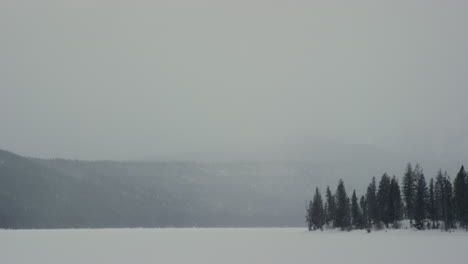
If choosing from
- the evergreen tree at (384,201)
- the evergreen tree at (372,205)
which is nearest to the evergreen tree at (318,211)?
the evergreen tree at (372,205)

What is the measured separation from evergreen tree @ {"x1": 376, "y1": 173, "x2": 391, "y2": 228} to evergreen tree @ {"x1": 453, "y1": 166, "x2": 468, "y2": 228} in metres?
21.6

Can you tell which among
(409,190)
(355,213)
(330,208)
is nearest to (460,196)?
(409,190)

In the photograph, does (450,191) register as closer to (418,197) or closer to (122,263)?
A: (418,197)

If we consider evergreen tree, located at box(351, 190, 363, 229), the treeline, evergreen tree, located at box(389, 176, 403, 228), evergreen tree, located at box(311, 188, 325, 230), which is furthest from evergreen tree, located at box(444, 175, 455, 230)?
evergreen tree, located at box(311, 188, 325, 230)

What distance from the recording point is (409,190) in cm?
15762

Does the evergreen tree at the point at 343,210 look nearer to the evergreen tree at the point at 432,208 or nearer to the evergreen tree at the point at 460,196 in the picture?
the evergreen tree at the point at 432,208

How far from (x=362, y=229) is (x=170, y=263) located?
118m

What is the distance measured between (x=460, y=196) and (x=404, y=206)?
26634 mm

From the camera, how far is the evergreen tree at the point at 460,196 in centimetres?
13531

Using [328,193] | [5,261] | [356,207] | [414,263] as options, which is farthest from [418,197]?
[5,261]

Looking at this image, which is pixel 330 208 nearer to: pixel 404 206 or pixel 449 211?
pixel 404 206

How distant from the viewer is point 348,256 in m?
67.8

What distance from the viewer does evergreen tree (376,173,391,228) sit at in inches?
6186

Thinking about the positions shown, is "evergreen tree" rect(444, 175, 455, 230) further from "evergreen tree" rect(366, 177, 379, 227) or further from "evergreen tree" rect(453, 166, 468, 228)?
"evergreen tree" rect(366, 177, 379, 227)
